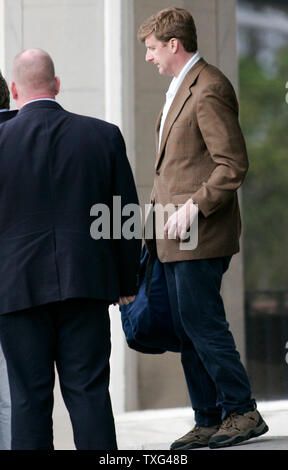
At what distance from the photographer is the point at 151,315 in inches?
184

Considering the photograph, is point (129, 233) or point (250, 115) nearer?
point (129, 233)

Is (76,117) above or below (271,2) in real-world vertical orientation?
below

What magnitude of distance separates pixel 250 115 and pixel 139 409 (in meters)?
31.1

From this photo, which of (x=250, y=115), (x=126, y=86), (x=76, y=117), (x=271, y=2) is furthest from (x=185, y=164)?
(x=250, y=115)

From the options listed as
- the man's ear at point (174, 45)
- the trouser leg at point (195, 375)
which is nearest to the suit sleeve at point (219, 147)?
the man's ear at point (174, 45)

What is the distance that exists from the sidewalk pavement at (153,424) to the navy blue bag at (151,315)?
6.56 ft

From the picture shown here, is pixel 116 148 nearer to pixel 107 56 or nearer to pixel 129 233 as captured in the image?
pixel 129 233

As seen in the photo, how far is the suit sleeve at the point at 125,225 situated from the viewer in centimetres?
409

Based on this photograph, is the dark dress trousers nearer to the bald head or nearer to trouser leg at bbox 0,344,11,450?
the bald head

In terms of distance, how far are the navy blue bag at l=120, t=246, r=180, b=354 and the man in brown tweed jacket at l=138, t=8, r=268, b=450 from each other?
0.06m

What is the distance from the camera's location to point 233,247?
4.60 m

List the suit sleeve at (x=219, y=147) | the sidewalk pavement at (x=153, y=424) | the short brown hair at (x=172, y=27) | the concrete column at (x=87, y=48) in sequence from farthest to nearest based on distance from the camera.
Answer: the concrete column at (x=87, y=48) → the sidewalk pavement at (x=153, y=424) → the short brown hair at (x=172, y=27) → the suit sleeve at (x=219, y=147)

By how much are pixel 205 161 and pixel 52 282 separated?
3.31 feet

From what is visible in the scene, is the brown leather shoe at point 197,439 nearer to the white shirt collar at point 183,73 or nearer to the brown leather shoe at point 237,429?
the brown leather shoe at point 237,429
